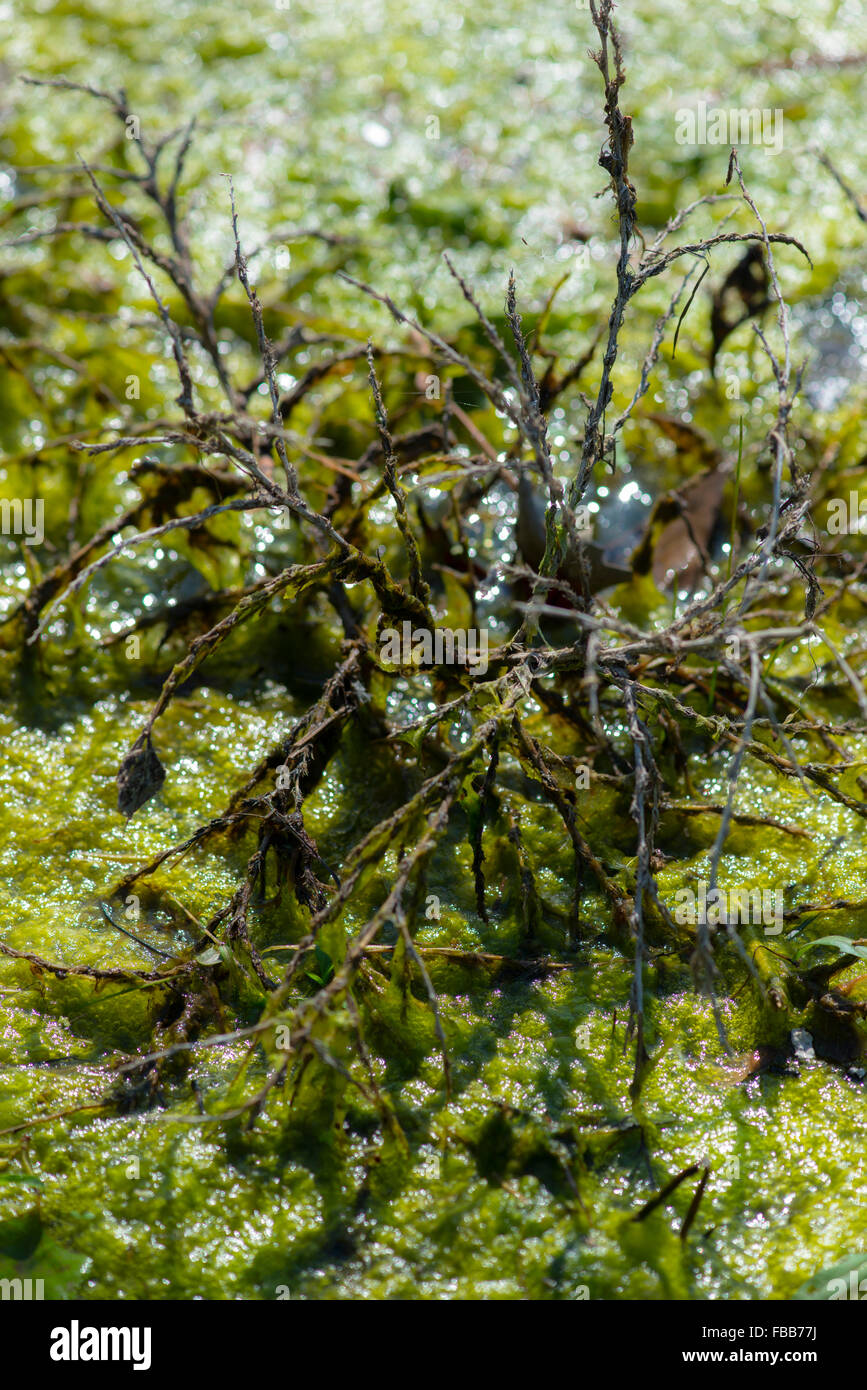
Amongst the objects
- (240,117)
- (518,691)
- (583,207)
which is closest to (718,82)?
(583,207)

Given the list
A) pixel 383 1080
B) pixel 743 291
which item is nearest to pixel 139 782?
pixel 383 1080

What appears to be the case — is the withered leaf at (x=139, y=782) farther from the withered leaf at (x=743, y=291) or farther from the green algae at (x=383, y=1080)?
the withered leaf at (x=743, y=291)

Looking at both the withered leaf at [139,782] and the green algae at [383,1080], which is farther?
the withered leaf at [139,782]

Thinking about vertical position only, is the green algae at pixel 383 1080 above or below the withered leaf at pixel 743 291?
below

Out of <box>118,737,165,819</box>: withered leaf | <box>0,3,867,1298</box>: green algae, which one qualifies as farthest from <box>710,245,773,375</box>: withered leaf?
<box>118,737,165,819</box>: withered leaf

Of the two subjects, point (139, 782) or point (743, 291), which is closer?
point (139, 782)

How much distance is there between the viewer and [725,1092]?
1.25 meters

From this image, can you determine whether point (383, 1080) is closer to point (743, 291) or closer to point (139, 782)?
point (139, 782)

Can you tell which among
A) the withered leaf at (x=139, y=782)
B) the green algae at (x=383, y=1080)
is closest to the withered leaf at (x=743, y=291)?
the green algae at (x=383, y=1080)

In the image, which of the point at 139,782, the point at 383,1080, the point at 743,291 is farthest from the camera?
the point at 743,291

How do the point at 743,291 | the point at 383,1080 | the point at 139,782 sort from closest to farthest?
the point at 383,1080
the point at 139,782
the point at 743,291

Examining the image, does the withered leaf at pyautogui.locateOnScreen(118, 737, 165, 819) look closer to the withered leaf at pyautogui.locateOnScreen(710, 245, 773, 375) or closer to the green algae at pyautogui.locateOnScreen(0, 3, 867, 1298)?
the green algae at pyautogui.locateOnScreen(0, 3, 867, 1298)

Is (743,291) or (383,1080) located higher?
(743,291)
